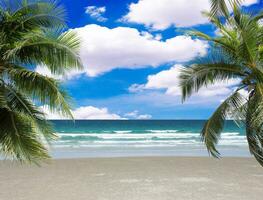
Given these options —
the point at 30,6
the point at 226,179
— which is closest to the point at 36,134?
the point at 30,6

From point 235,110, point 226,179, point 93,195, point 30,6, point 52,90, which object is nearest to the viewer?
point 52,90

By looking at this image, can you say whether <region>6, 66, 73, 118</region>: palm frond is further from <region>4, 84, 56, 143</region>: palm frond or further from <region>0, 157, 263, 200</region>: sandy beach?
<region>0, 157, 263, 200</region>: sandy beach

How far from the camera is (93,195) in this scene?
10.7m

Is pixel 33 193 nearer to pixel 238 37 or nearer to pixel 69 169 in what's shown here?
pixel 69 169

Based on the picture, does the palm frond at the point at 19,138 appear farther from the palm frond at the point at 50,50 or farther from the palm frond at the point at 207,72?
the palm frond at the point at 207,72

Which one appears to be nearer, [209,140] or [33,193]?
[209,140]

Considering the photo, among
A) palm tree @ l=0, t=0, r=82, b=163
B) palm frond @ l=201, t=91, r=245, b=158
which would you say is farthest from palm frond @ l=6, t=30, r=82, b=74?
palm frond @ l=201, t=91, r=245, b=158

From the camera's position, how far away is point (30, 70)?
768cm

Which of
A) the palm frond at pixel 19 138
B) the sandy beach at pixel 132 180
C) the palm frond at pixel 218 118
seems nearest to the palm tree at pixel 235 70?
the palm frond at pixel 218 118

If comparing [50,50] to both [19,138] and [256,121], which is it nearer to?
[19,138]

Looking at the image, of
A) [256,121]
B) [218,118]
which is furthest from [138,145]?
[256,121]

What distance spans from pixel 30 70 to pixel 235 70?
175 inches

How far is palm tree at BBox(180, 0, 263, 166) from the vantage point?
25.7 feet

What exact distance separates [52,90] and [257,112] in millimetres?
4129
